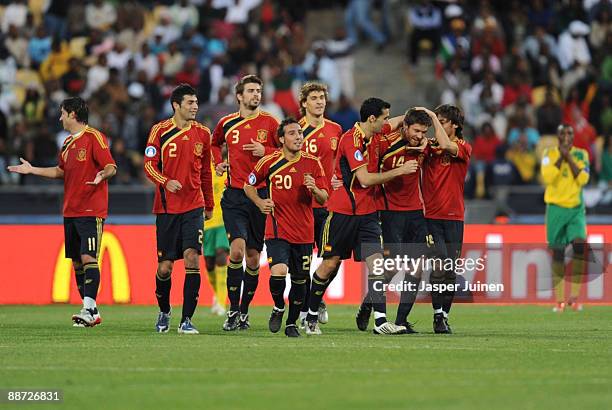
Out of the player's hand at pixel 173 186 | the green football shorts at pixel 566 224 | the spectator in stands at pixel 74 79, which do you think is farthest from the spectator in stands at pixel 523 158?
the player's hand at pixel 173 186

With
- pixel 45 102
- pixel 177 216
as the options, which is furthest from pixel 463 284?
pixel 45 102

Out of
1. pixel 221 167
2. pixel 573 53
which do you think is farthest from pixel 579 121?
pixel 221 167

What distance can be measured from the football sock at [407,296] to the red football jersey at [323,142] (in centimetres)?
197

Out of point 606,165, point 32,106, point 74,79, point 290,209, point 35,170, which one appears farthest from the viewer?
point 74,79

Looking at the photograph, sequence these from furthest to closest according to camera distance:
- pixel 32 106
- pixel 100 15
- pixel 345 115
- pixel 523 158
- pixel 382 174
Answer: pixel 100 15
pixel 32 106
pixel 523 158
pixel 345 115
pixel 382 174

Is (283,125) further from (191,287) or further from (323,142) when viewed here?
(191,287)

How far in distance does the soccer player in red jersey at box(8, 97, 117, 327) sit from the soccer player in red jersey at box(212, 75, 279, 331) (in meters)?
1.35

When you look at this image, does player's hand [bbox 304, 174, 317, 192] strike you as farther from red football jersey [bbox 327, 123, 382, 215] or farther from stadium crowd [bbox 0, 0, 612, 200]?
stadium crowd [bbox 0, 0, 612, 200]

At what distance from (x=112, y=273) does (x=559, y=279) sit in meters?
6.68

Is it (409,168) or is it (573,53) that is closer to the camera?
(409,168)

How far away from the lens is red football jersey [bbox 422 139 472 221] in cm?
1535

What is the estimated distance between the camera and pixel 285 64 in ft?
94.7

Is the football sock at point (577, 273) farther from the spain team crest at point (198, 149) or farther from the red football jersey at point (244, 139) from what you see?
the spain team crest at point (198, 149)

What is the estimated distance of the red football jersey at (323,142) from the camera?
55.0ft
